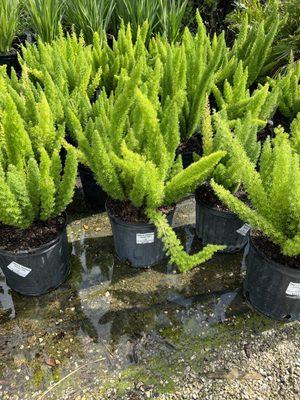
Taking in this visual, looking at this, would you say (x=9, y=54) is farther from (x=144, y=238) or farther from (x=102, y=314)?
(x=102, y=314)

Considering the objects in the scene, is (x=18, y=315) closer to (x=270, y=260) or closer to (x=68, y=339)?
(x=68, y=339)

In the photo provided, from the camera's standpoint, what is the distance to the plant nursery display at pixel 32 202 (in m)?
1.47

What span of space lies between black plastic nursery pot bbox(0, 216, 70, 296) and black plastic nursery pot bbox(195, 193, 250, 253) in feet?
2.25

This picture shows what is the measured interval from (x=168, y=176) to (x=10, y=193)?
0.68 meters

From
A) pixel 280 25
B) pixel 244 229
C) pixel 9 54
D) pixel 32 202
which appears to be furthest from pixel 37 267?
pixel 9 54

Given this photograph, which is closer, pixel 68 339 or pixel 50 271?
pixel 68 339

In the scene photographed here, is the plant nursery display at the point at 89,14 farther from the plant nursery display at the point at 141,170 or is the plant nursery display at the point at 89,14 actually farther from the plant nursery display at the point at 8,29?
the plant nursery display at the point at 141,170

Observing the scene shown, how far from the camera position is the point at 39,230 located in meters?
1.65

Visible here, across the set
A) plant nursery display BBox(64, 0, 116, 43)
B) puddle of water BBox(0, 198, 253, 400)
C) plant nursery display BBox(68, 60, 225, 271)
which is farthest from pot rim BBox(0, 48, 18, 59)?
puddle of water BBox(0, 198, 253, 400)

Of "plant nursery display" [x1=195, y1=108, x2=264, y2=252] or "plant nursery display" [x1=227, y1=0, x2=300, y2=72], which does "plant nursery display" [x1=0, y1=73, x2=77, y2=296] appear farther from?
"plant nursery display" [x1=227, y1=0, x2=300, y2=72]

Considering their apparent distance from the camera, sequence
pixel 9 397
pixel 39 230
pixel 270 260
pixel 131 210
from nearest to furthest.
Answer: pixel 9 397 < pixel 270 260 < pixel 39 230 < pixel 131 210

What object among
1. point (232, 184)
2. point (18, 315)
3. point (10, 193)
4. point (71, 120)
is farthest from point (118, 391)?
point (71, 120)

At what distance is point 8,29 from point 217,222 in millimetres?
2711

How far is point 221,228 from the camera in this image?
1.89 meters
